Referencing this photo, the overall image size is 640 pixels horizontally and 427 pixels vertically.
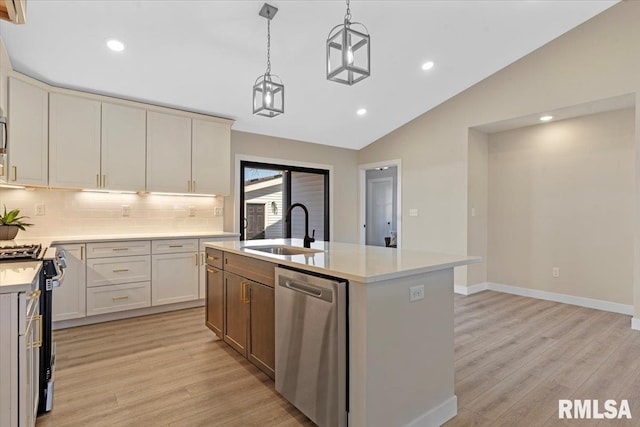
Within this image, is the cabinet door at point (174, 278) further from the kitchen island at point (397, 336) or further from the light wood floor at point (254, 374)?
the kitchen island at point (397, 336)

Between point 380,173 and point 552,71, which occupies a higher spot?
point 552,71

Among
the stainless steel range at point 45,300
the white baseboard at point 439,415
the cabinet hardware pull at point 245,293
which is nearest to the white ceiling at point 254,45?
the stainless steel range at point 45,300

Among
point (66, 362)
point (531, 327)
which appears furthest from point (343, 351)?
point (531, 327)

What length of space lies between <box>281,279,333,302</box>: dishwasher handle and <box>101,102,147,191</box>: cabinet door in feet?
9.44

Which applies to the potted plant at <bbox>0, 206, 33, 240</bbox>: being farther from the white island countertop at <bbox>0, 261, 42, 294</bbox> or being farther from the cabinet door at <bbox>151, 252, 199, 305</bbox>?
the white island countertop at <bbox>0, 261, 42, 294</bbox>

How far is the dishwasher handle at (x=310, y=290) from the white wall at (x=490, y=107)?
3.67 meters

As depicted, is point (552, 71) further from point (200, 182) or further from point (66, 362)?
point (66, 362)

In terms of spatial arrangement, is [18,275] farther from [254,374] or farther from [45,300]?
[254,374]

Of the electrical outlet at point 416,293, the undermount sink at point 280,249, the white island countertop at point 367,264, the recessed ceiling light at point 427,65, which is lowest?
the electrical outlet at point 416,293

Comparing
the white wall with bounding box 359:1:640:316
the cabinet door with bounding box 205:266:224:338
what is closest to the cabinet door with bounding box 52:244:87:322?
the cabinet door with bounding box 205:266:224:338

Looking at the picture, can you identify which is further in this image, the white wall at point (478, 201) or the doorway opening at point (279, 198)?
the doorway opening at point (279, 198)

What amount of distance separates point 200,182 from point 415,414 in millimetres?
3684

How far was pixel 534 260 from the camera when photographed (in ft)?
15.7

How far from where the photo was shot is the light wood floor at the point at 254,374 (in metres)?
2.00
